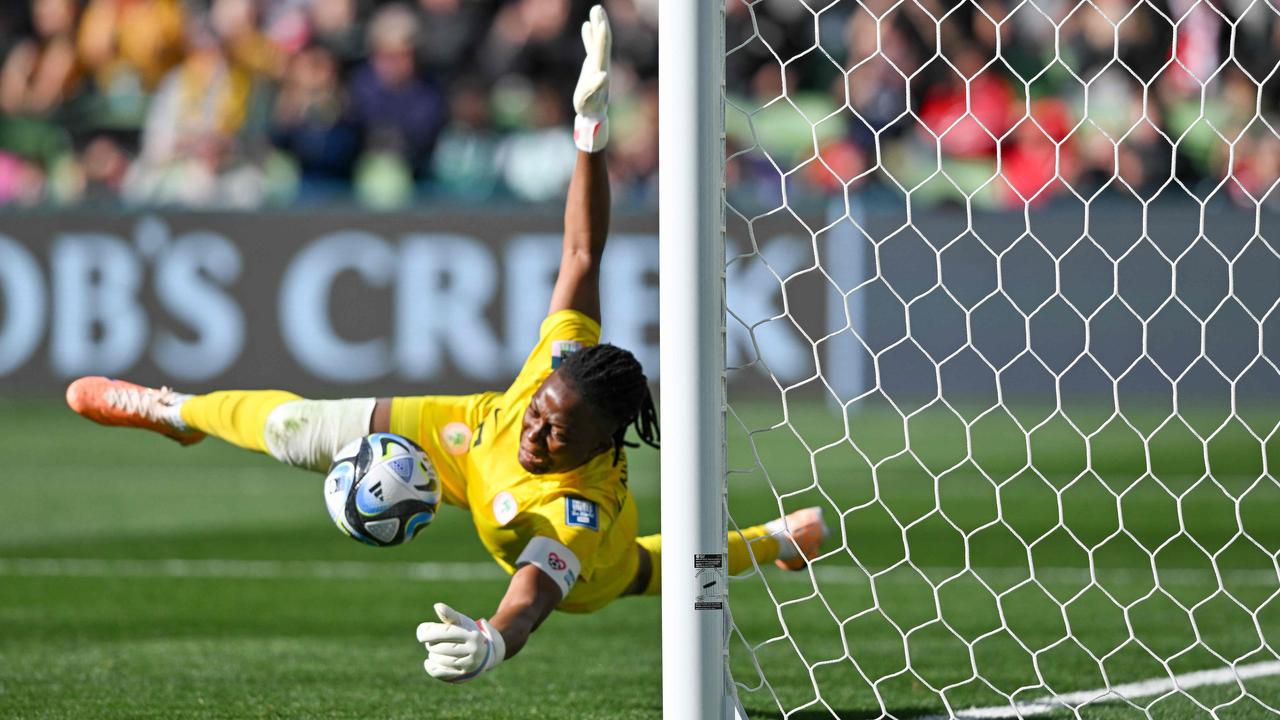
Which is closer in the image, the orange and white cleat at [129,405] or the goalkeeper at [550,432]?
the goalkeeper at [550,432]

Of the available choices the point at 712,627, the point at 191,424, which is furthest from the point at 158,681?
the point at 712,627

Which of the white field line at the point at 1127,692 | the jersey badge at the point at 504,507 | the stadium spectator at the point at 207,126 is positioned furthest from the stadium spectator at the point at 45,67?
the white field line at the point at 1127,692

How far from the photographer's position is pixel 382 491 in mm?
4879

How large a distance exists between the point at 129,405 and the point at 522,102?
10.0 m

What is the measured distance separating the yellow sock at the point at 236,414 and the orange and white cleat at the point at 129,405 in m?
0.11

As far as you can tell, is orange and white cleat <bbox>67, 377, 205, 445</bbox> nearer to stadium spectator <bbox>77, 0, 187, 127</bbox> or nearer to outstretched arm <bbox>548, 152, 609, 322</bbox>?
outstretched arm <bbox>548, 152, 609, 322</bbox>

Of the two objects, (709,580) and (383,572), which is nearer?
(709,580)

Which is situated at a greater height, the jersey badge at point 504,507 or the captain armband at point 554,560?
the jersey badge at point 504,507

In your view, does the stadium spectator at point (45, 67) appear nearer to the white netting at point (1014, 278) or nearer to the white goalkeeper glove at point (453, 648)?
the white netting at point (1014, 278)

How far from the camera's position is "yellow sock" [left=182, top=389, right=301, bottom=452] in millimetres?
5438

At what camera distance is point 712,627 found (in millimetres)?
4027

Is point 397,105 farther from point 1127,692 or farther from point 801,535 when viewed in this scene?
point 1127,692

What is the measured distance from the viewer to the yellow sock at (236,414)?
544 centimetres

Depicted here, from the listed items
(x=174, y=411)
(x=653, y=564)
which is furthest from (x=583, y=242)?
(x=174, y=411)
